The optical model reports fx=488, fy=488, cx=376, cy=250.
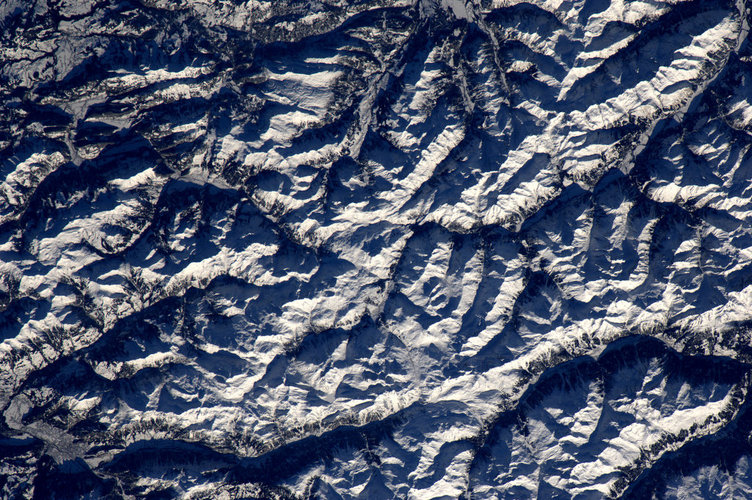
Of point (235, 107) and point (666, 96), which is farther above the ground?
point (666, 96)

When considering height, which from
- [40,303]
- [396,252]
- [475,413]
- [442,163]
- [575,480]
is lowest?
[575,480]

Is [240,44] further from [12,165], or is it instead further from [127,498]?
[127,498]

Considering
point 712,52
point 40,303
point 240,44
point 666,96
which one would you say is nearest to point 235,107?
point 240,44

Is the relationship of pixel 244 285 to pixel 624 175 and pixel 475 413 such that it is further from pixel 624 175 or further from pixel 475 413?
pixel 624 175

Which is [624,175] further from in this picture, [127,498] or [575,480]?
[127,498]

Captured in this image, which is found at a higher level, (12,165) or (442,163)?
(442,163)

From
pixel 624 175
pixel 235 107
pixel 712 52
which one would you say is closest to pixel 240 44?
pixel 235 107

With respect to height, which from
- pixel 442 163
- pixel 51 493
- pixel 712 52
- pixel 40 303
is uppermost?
pixel 712 52
